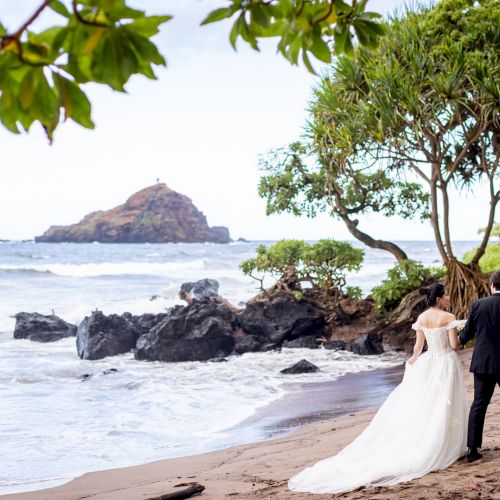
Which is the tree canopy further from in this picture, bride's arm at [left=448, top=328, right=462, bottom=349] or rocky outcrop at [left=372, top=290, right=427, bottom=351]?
bride's arm at [left=448, top=328, right=462, bottom=349]

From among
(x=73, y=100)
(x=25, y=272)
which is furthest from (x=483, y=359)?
(x=25, y=272)

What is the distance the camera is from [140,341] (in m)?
16.0

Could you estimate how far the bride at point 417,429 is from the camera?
5285mm

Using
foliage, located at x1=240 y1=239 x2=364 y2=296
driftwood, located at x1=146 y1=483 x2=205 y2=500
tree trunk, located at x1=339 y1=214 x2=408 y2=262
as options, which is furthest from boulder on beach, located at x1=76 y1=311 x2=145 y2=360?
driftwood, located at x1=146 y1=483 x2=205 y2=500

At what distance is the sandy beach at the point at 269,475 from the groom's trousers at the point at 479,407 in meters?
0.16

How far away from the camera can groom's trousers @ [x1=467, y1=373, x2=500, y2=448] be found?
552cm

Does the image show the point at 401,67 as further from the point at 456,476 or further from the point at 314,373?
the point at 456,476

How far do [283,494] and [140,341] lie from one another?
1118 cm

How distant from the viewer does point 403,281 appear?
15453mm

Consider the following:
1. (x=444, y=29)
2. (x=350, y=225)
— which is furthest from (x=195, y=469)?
(x=350, y=225)

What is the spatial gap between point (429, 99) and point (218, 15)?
11.8 meters

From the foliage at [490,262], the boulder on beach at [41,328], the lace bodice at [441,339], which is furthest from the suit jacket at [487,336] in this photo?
the boulder on beach at [41,328]

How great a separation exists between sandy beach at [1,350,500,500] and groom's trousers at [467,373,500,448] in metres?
0.16

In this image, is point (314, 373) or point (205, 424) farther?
point (314, 373)
